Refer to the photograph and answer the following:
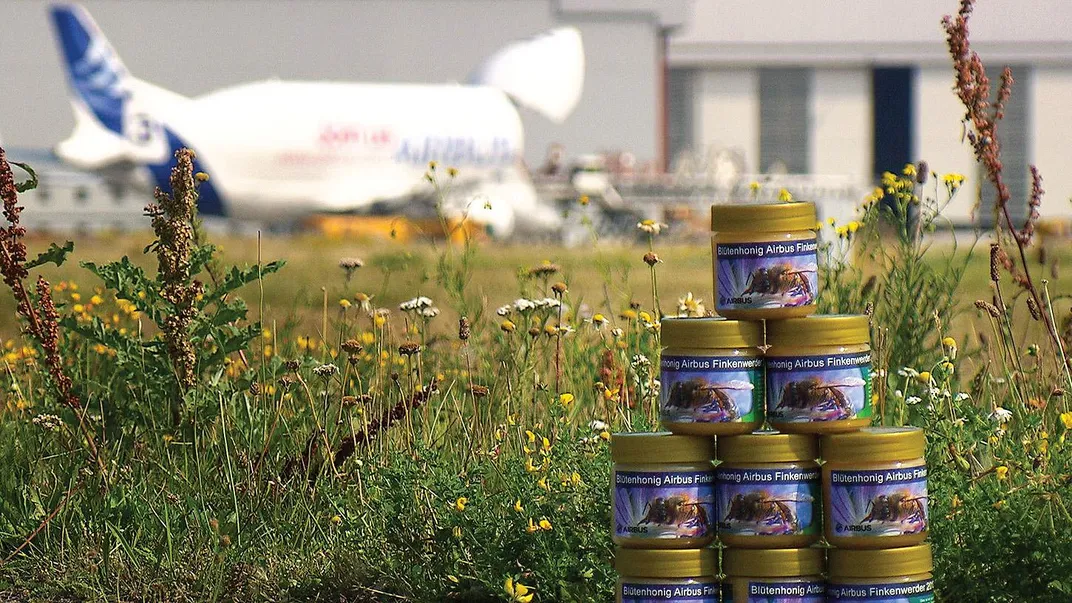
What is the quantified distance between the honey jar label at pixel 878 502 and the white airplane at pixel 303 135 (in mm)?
25082

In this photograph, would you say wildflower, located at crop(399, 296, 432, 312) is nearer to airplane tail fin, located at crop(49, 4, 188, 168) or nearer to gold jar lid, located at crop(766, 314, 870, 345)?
gold jar lid, located at crop(766, 314, 870, 345)

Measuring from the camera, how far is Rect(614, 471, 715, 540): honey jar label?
361 centimetres

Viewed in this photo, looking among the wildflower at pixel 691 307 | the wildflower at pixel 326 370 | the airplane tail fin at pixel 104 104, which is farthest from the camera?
the airplane tail fin at pixel 104 104

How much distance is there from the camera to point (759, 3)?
47.3m

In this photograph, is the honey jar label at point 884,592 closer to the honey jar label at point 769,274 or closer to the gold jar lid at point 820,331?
the gold jar lid at point 820,331

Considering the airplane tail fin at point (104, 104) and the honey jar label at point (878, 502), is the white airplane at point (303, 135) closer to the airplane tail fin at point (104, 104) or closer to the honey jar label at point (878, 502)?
the airplane tail fin at point (104, 104)

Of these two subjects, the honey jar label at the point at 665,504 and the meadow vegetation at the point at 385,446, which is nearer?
the honey jar label at the point at 665,504

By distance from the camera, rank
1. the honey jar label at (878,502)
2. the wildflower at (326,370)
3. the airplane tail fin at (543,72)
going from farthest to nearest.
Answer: the airplane tail fin at (543,72) < the wildflower at (326,370) < the honey jar label at (878,502)

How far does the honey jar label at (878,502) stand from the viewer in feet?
11.7

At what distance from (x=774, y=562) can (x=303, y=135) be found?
2678 centimetres

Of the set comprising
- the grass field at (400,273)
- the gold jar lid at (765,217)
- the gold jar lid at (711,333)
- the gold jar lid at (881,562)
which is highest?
the gold jar lid at (765,217)

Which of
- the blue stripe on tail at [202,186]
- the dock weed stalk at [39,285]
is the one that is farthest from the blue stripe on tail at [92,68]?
the dock weed stalk at [39,285]

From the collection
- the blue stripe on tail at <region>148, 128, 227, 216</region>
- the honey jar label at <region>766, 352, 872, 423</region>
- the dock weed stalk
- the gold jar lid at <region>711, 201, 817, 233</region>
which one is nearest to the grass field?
the blue stripe on tail at <region>148, 128, 227, 216</region>

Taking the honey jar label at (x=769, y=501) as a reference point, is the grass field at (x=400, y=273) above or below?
below
